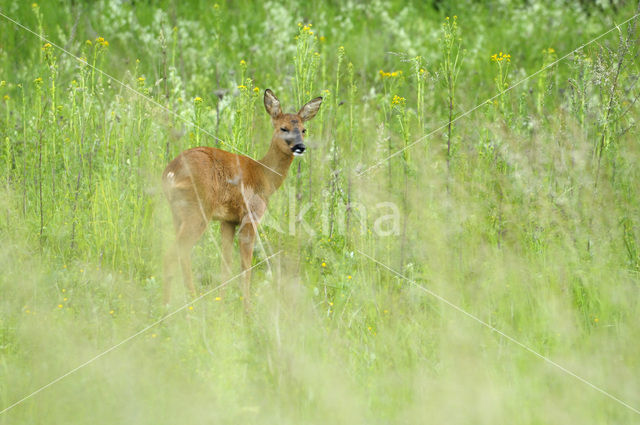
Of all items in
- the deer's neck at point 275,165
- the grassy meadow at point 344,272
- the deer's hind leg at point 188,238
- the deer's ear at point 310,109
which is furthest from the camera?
the deer's neck at point 275,165

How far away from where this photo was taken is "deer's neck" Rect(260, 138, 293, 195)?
559 cm

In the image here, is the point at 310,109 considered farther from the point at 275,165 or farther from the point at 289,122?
the point at 275,165

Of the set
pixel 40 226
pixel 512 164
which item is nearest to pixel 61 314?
pixel 40 226

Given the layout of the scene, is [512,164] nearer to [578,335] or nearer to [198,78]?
[578,335]

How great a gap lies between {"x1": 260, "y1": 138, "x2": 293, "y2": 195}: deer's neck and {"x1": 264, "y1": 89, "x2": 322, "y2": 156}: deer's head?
0.26 ft

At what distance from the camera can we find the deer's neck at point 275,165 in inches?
220

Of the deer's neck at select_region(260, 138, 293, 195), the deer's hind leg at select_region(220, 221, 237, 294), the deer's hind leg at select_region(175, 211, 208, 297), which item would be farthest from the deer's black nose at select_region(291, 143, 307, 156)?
the deer's hind leg at select_region(175, 211, 208, 297)

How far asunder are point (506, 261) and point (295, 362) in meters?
1.99

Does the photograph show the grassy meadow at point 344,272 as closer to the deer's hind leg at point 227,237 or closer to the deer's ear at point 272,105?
the deer's hind leg at point 227,237

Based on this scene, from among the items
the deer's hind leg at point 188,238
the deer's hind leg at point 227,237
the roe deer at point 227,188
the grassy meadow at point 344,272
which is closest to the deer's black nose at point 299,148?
the roe deer at point 227,188

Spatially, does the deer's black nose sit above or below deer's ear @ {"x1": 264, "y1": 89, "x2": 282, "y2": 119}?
below

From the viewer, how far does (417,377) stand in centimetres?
359

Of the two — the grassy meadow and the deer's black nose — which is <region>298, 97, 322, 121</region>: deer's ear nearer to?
the grassy meadow

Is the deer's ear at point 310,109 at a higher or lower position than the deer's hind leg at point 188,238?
higher
